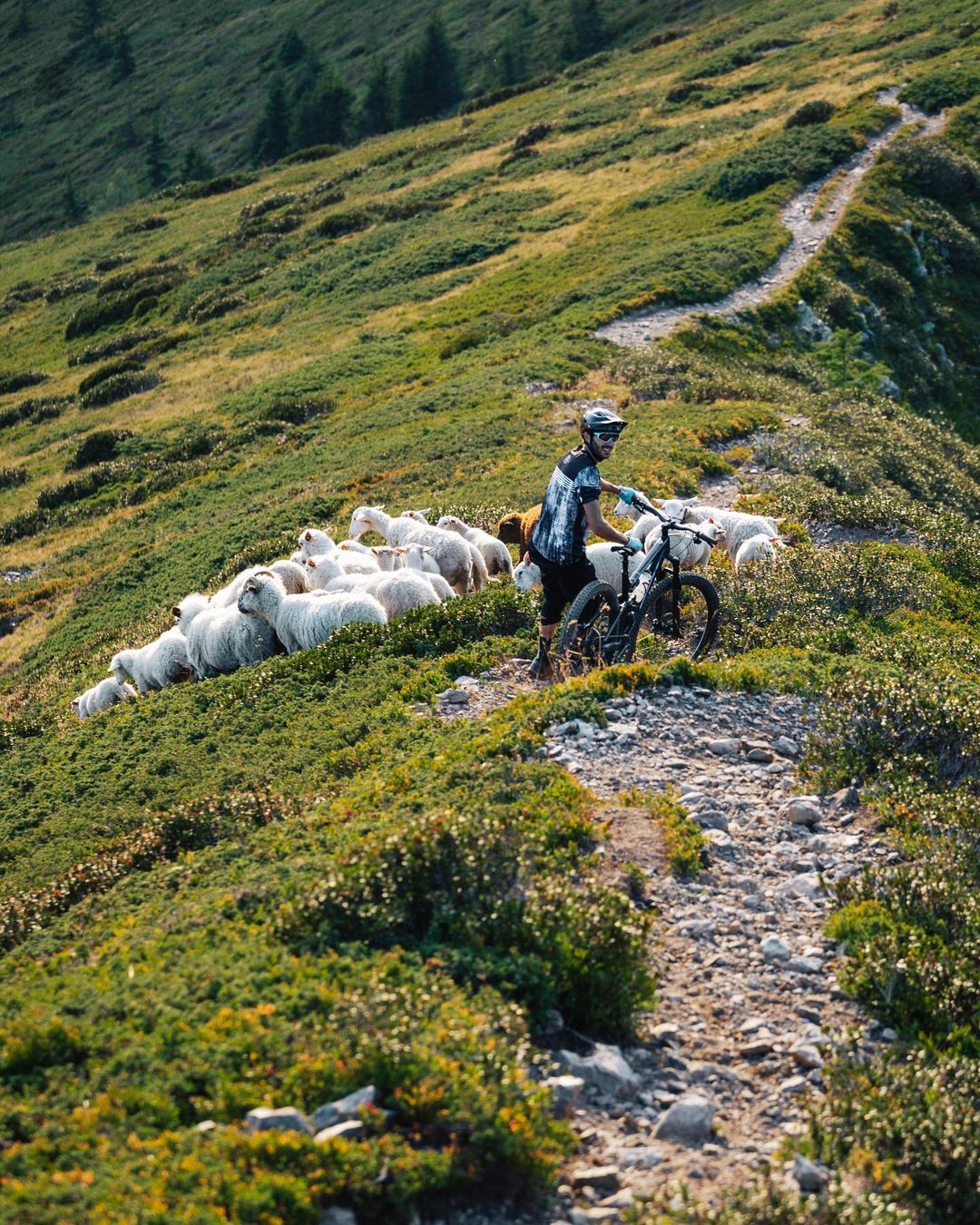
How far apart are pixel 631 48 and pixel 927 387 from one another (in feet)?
218

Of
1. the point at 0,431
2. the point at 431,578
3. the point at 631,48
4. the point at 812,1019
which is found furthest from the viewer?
the point at 631,48

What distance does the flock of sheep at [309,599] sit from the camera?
16.2 m

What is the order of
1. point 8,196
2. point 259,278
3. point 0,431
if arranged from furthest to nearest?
1. point 8,196
2. point 259,278
3. point 0,431

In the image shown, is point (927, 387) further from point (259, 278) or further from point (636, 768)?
point (259, 278)

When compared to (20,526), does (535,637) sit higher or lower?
higher

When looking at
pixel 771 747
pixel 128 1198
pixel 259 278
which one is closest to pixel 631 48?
pixel 259 278

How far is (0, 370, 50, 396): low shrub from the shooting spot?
60281 mm

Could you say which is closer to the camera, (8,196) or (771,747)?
(771,747)

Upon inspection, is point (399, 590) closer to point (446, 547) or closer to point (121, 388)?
point (446, 547)

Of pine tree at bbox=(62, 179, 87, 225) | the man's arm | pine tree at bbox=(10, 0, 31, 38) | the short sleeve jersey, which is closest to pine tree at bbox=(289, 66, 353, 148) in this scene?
pine tree at bbox=(62, 179, 87, 225)

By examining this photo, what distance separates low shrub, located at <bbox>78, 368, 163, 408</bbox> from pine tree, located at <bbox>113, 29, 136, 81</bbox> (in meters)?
104

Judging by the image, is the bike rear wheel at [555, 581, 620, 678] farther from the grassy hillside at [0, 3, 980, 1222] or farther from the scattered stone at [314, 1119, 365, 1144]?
the scattered stone at [314, 1119, 365, 1144]

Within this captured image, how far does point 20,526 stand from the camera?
39.5 m

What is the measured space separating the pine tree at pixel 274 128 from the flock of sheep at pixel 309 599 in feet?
313
